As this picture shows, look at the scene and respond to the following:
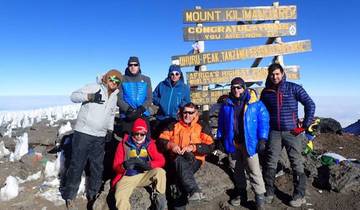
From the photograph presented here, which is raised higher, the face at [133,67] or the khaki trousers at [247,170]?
the face at [133,67]

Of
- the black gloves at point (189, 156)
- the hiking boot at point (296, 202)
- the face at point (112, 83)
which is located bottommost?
the hiking boot at point (296, 202)

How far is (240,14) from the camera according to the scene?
36.2 feet

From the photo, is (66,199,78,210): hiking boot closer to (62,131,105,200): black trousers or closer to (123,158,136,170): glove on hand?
(62,131,105,200): black trousers

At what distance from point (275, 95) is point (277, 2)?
582 cm

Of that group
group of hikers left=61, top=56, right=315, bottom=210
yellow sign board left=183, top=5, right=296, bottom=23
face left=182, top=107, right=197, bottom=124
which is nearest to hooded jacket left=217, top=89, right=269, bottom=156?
group of hikers left=61, top=56, right=315, bottom=210

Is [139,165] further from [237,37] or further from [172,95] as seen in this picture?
[237,37]

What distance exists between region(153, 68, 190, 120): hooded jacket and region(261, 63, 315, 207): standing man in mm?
1853

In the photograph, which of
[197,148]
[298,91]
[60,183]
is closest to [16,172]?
[60,183]

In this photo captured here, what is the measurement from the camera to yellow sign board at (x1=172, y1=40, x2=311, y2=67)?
35.3ft

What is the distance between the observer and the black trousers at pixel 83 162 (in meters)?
6.85

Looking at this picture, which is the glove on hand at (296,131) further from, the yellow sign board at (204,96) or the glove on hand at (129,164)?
the yellow sign board at (204,96)

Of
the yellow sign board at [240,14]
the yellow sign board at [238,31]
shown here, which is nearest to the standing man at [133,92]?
the yellow sign board at [238,31]

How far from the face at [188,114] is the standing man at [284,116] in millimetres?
1499

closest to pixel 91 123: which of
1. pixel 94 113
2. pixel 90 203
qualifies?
pixel 94 113
